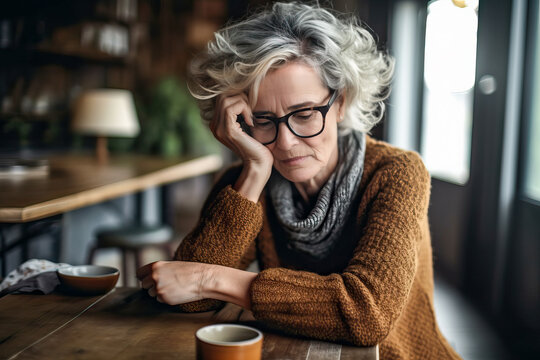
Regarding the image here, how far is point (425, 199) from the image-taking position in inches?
46.7

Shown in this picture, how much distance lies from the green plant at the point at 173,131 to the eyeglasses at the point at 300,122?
3.32m

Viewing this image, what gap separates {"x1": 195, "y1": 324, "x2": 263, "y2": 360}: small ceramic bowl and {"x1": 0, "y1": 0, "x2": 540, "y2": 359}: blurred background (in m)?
0.98

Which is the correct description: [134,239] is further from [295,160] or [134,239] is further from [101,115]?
[295,160]

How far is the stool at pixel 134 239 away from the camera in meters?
2.96

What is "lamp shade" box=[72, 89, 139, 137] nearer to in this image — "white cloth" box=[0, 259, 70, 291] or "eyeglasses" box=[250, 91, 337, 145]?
"white cloth" box=[0, 259, 70, 291]

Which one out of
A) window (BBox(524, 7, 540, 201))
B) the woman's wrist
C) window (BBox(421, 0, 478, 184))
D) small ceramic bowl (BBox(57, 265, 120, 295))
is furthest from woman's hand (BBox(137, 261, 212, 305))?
window (BBox(421, 0, 478, 184))

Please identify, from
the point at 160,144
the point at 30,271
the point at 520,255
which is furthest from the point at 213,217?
the point at 160,144

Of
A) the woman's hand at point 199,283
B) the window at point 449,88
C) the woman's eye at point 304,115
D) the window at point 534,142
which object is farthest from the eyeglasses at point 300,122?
the window at point 449,88

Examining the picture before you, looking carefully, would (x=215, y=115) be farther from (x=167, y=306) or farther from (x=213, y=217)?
(x=167, y=306)

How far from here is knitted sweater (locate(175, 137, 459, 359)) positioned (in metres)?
0.95

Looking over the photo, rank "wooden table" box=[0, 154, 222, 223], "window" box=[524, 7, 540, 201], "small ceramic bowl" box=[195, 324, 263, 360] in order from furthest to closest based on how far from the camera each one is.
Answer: "window" box=[524, 7, 540, 201] < "wooden table" box=[0, 154, 222, 223] < "small ceramic bowl" box=[195, 324, 263, 360]

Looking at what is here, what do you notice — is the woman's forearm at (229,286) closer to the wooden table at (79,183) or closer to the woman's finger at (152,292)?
the woman's finger at (152,292)

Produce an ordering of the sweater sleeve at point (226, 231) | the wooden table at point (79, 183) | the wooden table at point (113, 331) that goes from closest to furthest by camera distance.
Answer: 1. the wooden table at point (113, 331)
2. the sweater sleeve at point (226, 231)
3. the wooden table at point (79, 183)

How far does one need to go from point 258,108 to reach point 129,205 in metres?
3.71
